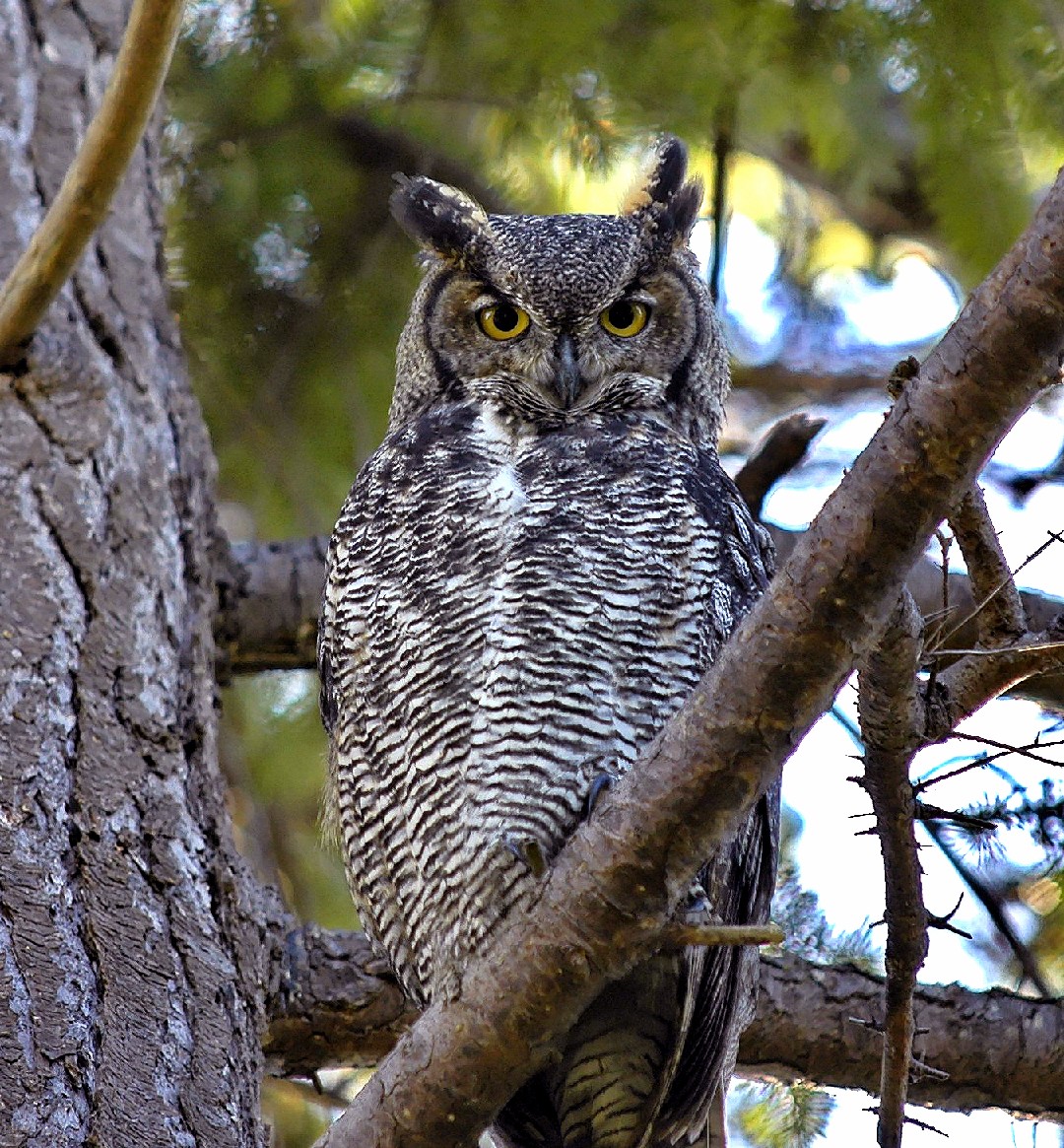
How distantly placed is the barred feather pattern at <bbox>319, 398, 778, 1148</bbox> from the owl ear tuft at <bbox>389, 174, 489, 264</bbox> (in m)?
0.49

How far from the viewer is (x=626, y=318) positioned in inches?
109

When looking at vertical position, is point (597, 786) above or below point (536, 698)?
below

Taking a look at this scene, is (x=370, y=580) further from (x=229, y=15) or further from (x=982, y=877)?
(x=229, y=15)

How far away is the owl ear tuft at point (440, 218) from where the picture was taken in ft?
9.23

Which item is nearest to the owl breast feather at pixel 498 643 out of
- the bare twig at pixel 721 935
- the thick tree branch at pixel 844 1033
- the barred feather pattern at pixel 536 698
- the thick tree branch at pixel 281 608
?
the barred feather pattern at pixel 536 698

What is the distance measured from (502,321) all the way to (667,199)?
450 mm

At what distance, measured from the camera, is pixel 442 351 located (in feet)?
9.25

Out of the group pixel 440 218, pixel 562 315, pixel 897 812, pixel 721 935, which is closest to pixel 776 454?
pixel 562 315

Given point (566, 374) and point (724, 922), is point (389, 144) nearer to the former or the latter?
point (566, 374)

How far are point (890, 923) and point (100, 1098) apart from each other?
39.5 inches

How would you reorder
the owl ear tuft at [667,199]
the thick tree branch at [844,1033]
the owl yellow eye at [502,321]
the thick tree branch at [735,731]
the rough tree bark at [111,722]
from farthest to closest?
the owl ear tuft at [667,199]
the owl yellow eye at [502,321]
the thick tree branch at [844,1033]
the rough tree bark at [111,722]
the thick tree branch at [735,731]

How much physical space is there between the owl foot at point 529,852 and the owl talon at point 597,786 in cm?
10

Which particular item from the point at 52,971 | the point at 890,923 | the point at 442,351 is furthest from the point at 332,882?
the point at 890,923

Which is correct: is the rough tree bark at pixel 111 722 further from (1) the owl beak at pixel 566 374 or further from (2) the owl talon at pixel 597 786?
(1) the owl beak at pixel 566 374
